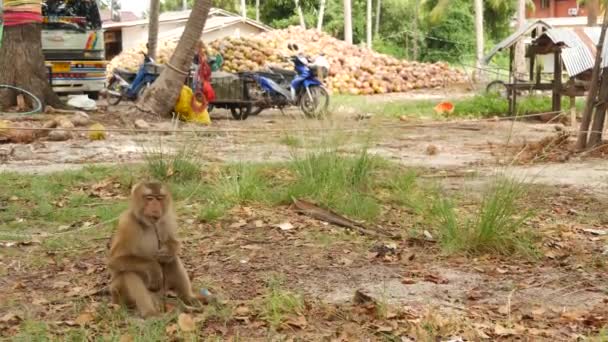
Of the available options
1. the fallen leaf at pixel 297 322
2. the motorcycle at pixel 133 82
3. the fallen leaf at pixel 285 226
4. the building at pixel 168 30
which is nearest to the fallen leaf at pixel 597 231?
the fallen leaf at pixel 285 226

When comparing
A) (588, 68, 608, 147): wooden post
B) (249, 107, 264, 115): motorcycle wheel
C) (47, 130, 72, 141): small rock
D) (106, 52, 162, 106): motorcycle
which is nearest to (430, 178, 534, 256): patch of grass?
(588, 68, 608, 147): wooden post

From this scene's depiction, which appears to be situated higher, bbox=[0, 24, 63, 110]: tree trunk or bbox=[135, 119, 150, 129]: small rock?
bbox=[0, 24, 63, 110]: tree trunk

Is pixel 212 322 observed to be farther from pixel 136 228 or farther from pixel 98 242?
pixel 98 242

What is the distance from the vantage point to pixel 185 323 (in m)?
4.06

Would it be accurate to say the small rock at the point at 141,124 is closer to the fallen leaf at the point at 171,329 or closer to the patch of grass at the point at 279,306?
the patch of grass at the point at 279,306

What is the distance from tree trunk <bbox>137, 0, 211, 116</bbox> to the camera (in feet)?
46.9

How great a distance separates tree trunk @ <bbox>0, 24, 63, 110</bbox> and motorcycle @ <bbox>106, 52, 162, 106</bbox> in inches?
118

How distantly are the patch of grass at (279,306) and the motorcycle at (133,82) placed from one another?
12.3 m

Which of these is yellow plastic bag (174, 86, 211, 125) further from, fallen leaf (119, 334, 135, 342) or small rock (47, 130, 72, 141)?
fallen leaf (119, 334, 135, 342)

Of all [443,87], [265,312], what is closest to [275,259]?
[265,312]

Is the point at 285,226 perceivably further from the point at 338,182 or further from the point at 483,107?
the point at 483,107

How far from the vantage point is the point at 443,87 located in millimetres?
32375

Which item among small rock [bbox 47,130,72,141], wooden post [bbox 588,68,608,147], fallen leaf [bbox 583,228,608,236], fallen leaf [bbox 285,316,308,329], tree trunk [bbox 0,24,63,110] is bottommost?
fallen leaf [bbox 285,316,308,329]

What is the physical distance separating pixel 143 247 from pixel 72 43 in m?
14.0
